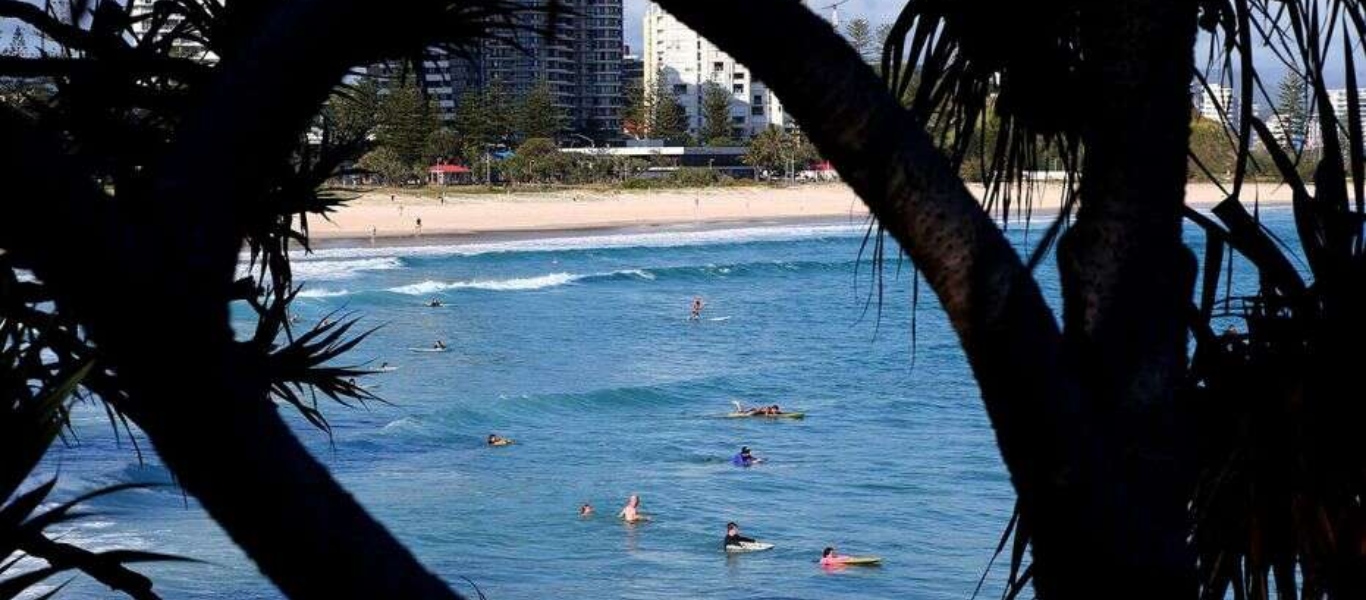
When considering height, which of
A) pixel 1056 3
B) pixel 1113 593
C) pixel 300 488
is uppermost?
pixel 1056 3

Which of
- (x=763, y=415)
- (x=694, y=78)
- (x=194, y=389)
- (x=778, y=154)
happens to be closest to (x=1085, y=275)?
(x=194, y=389)

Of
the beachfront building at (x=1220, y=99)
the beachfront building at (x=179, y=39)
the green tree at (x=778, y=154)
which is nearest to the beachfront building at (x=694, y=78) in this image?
the green tree at (x=778, y=154)

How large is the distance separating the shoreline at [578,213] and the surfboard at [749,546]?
94.9 ft

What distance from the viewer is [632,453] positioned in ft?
57.1

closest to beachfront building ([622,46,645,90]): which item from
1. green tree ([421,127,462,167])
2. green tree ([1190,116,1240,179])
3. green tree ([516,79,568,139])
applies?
green tree ([516,79,568,139])

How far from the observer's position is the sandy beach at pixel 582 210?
4722cm

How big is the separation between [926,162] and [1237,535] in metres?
0.88

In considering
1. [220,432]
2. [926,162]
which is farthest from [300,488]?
[926,162]

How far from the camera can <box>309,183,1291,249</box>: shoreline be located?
45594mm

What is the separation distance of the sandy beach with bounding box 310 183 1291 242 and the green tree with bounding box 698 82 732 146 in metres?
13.9

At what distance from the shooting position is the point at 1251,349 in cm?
186

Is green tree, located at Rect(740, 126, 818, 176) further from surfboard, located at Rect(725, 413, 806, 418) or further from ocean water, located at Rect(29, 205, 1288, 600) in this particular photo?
surfboard, located at Rect(725, 413, 806, 418)

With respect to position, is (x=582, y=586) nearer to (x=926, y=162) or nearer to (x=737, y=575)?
(x=737, y=575)

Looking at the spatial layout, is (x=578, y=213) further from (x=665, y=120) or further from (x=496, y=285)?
(x=665, y=120)
